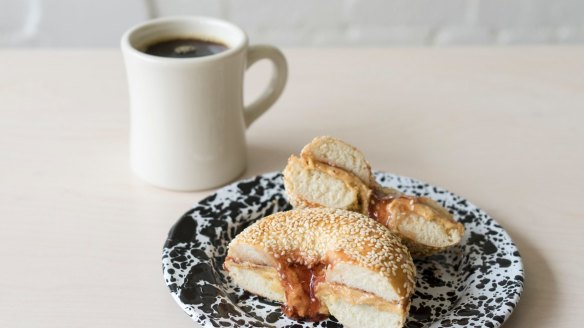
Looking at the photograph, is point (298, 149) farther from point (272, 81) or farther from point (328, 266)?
point (328, 266)

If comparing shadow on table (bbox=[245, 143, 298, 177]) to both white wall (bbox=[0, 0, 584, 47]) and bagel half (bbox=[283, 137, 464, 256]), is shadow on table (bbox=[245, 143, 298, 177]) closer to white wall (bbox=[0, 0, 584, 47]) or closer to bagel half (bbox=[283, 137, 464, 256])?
bagel half (bbox=[283, 137, 464, 256])

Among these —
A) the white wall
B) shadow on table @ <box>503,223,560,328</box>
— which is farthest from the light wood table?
the white wall

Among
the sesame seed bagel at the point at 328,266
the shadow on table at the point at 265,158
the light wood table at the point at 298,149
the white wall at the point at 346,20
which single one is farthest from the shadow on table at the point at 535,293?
the white wall at the point at 346,20

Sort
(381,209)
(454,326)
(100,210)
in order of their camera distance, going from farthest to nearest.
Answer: (100,210) → (381,209) → (454,326)

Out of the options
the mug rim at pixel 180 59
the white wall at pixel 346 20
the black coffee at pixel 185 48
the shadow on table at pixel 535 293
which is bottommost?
the shadow on table at pixel 535 293

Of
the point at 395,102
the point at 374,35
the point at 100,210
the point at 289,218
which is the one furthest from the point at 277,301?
the point at 374,35

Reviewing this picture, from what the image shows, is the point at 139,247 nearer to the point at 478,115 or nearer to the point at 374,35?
the point at 478,115

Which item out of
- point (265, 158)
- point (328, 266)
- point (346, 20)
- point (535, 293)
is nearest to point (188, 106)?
point (265, 158)

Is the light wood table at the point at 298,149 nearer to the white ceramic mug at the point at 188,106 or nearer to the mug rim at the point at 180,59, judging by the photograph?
the white ceramic mug at the point at 188,106
